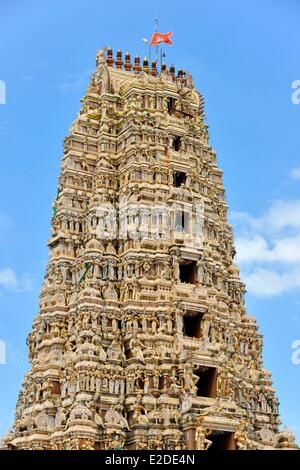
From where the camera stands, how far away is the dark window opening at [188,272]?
52.8m

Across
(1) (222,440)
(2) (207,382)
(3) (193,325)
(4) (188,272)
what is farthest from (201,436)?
(4) (188,272)

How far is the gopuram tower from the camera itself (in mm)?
46094

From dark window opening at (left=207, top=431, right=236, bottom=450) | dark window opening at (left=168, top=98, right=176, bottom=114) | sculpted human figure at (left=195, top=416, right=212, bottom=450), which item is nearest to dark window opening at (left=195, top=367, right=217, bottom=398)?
dark window opening at (left=207, top=431, right=236, bottom=450)

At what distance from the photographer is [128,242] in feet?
171

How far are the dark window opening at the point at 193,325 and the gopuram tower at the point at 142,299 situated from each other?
0.09 metres

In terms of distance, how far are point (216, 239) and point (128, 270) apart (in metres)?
7.73

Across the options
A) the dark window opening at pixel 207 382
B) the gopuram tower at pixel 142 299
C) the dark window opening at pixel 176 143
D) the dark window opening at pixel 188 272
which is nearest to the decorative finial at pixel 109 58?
the gopuram tower at pixel 142 299

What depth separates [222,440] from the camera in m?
46.6

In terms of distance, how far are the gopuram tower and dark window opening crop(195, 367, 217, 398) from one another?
0.11 metres

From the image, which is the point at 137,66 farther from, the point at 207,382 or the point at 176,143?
the point at 207,382

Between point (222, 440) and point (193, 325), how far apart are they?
314 inches

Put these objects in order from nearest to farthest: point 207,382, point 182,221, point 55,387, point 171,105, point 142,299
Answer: point 55,387, point 207,382, point 142,299, point 182,221, point 171,105

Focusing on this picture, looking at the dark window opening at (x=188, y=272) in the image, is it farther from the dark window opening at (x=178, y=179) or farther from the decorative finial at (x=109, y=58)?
the decorative finial at (x=109, y=58)
